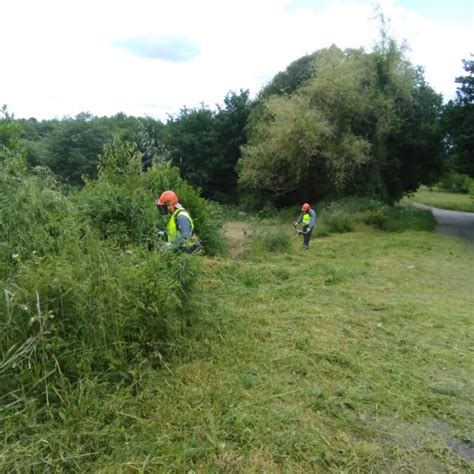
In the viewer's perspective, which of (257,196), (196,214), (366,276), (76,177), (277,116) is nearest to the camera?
(366,276)

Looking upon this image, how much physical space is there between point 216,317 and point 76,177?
38.1m

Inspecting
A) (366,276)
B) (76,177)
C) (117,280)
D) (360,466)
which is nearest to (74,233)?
(117,280)

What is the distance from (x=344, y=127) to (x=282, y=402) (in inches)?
799

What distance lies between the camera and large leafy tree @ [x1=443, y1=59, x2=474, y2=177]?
710 inches

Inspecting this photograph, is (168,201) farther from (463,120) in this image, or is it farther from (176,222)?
(463,120)

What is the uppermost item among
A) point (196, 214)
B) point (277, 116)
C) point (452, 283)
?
point (277, 116)

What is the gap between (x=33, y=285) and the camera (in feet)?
10.3

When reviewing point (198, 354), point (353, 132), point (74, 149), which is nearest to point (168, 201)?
point (198, 354)

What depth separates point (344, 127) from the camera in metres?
21.8

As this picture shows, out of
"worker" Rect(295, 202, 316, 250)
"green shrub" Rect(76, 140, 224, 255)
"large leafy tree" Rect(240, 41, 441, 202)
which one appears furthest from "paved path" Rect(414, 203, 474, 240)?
"green shrub" Rect(76, 140, 224, 255)

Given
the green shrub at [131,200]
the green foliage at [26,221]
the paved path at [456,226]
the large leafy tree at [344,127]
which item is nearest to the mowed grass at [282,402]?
the green foliage at [26,221]

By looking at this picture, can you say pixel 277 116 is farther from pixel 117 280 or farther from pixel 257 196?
pixel 117 280

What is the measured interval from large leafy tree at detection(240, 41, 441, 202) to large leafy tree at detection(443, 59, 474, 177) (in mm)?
2318

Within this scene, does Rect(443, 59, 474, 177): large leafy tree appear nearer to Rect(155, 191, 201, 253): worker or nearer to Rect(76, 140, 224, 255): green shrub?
Rect(76, 140, 224, 255): green shrub
